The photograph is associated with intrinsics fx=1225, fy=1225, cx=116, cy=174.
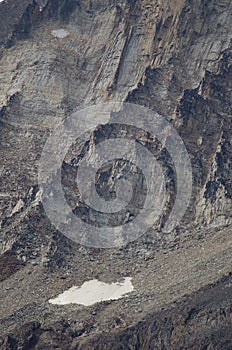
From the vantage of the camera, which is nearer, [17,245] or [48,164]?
[17,245]

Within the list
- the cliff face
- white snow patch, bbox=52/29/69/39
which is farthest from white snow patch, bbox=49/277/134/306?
white snow patch, bbox=52/29/69/39

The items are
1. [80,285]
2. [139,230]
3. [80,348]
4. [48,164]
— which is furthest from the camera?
[48,164]

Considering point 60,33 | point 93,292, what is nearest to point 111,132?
point 60,33

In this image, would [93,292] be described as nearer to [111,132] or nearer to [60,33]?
[111,132]

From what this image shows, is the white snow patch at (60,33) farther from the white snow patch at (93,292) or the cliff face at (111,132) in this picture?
the white snow patch at (93,292)

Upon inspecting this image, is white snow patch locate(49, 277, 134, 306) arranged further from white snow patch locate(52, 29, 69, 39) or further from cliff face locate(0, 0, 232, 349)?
white snow patch locate(52, 29, 69, 39)

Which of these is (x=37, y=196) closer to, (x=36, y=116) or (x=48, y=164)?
(x=48, y=164)

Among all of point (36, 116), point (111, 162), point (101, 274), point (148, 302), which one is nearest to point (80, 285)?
point (101, 274)
